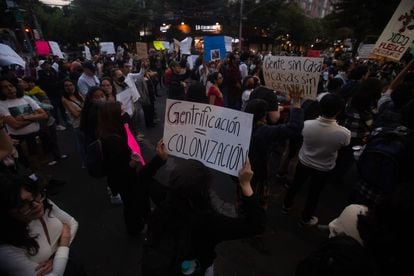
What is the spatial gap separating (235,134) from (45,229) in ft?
4.95

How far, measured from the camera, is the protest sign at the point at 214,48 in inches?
346

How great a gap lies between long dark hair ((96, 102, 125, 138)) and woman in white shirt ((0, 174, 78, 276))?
4.16 ft

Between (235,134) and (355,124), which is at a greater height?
(235,134)

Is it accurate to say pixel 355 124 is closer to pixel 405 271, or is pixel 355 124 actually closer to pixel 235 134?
pixel 235 134

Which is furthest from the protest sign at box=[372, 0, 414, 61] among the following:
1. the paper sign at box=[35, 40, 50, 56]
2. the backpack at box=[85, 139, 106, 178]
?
the paper sign at box=[35, 40, 50, 56]

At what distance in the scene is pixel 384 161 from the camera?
2084mm

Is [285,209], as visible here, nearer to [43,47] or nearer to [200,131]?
[200,131]

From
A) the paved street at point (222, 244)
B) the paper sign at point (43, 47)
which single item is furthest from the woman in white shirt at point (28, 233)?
the paper sign at point (43, 47)

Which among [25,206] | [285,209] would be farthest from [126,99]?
[285,209]

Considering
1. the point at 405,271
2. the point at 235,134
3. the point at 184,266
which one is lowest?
the point at 184,266

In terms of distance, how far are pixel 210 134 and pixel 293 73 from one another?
1764 mm

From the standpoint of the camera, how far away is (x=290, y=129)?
260 cm

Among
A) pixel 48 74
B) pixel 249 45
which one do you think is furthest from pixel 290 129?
pixel 249 45

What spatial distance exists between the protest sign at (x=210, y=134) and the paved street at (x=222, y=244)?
139cm
